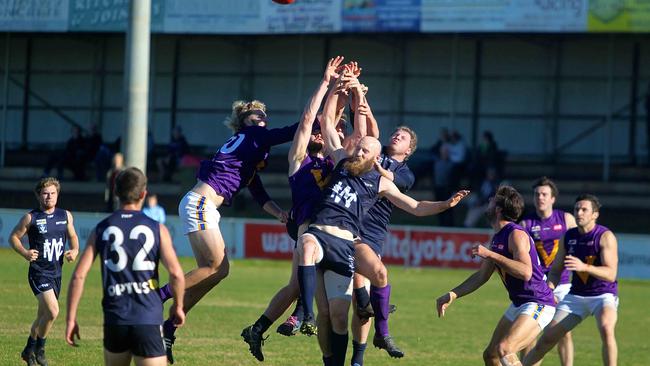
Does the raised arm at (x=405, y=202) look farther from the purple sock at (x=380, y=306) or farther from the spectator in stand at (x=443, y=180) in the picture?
the spectator in stand at (x=443, y=180)

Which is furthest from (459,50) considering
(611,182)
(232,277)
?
(232,277)

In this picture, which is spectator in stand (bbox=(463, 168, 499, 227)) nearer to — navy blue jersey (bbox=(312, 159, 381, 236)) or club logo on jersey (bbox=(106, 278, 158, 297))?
navy blue jersey (bbox=(312, 159, 381, 236))

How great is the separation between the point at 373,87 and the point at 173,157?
6.63 metres

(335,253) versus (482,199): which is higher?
(335,253)

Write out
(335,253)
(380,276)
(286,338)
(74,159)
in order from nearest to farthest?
(335,253)
(380,276)
(286,338)
(74,159)

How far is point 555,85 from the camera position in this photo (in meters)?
33.8

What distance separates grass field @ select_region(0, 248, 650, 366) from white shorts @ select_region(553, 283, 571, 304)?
143 cm

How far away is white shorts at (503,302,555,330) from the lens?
1057 cm

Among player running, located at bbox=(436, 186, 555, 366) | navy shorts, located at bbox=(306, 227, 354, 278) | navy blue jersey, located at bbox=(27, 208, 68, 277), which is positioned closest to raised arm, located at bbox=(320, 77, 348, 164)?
navy shorts, located at bbox=(306, 227, 354, 278)

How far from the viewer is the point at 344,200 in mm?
10523

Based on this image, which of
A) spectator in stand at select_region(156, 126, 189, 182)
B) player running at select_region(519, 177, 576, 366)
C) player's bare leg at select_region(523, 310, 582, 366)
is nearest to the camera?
Result: player's bare leg at select_region(523, 310, 582, 366)

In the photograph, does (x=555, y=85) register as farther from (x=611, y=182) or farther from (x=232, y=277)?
(x=232, y=277)

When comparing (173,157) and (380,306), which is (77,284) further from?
(173,157)

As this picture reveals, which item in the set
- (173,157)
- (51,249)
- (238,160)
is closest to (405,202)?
(238,160)
